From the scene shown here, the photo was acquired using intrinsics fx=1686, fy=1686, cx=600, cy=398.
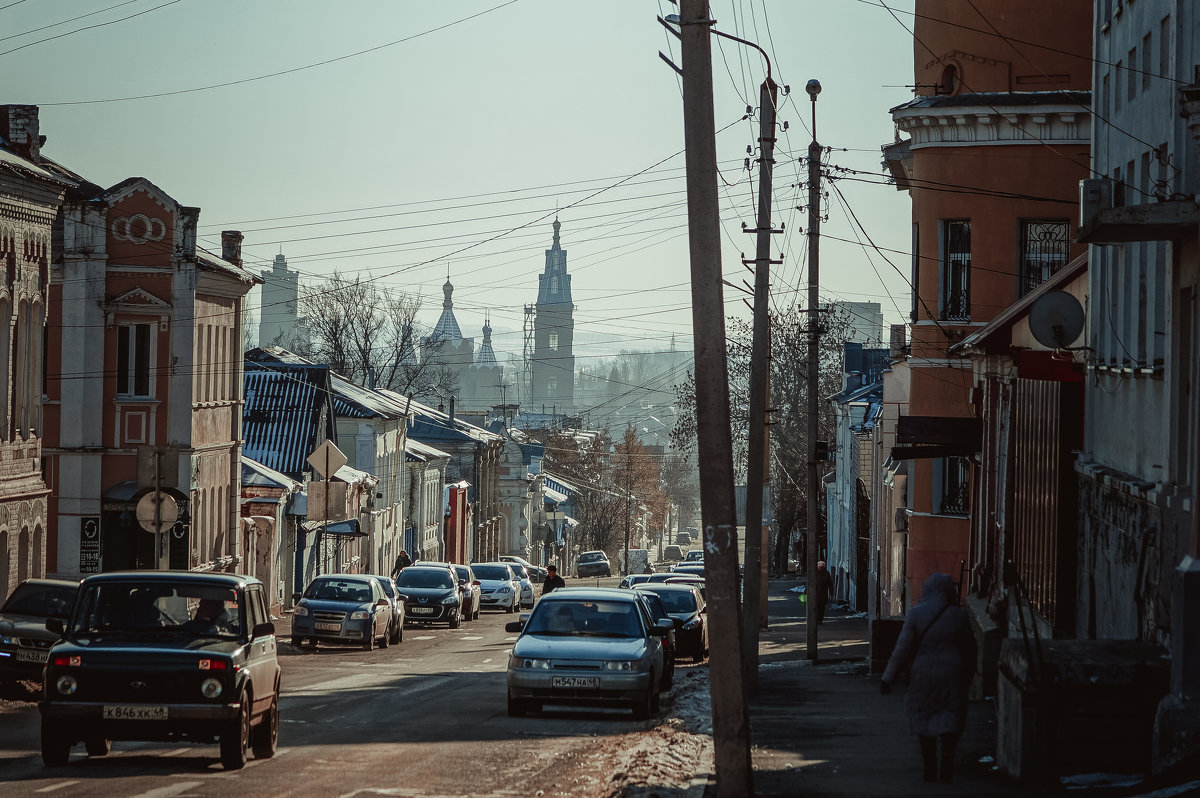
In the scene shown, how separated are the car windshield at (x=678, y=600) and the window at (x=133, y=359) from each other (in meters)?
15.3

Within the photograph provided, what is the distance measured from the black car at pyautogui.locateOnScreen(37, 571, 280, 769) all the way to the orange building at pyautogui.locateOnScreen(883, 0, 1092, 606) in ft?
58.4

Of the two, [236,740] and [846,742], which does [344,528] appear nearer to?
[846,742]

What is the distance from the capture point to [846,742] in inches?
651

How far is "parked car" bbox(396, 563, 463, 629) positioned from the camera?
43.0 metres

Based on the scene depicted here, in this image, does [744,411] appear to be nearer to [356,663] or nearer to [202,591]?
[356,663]

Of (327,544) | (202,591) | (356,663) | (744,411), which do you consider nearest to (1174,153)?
(202,591)

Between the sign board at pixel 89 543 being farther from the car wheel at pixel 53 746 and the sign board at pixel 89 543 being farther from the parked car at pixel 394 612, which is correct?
the car wheel at pixel 53 746

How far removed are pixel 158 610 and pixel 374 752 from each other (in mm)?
2573

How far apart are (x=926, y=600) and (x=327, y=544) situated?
45.0 metres

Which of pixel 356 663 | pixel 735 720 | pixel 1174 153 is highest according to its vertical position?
pixel 1174 153

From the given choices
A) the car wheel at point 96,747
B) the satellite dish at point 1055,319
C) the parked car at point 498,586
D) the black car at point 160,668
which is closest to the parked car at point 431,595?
the parked car at point 498,586

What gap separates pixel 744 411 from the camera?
66875 millimetres

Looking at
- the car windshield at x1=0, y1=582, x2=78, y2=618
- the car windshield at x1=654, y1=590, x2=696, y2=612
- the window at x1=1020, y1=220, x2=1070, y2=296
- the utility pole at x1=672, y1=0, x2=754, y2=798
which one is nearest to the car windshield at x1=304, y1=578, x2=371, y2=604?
the car windshield at x1=654, y1=590, x2=696, y2=612

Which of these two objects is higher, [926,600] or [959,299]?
[959,299]
